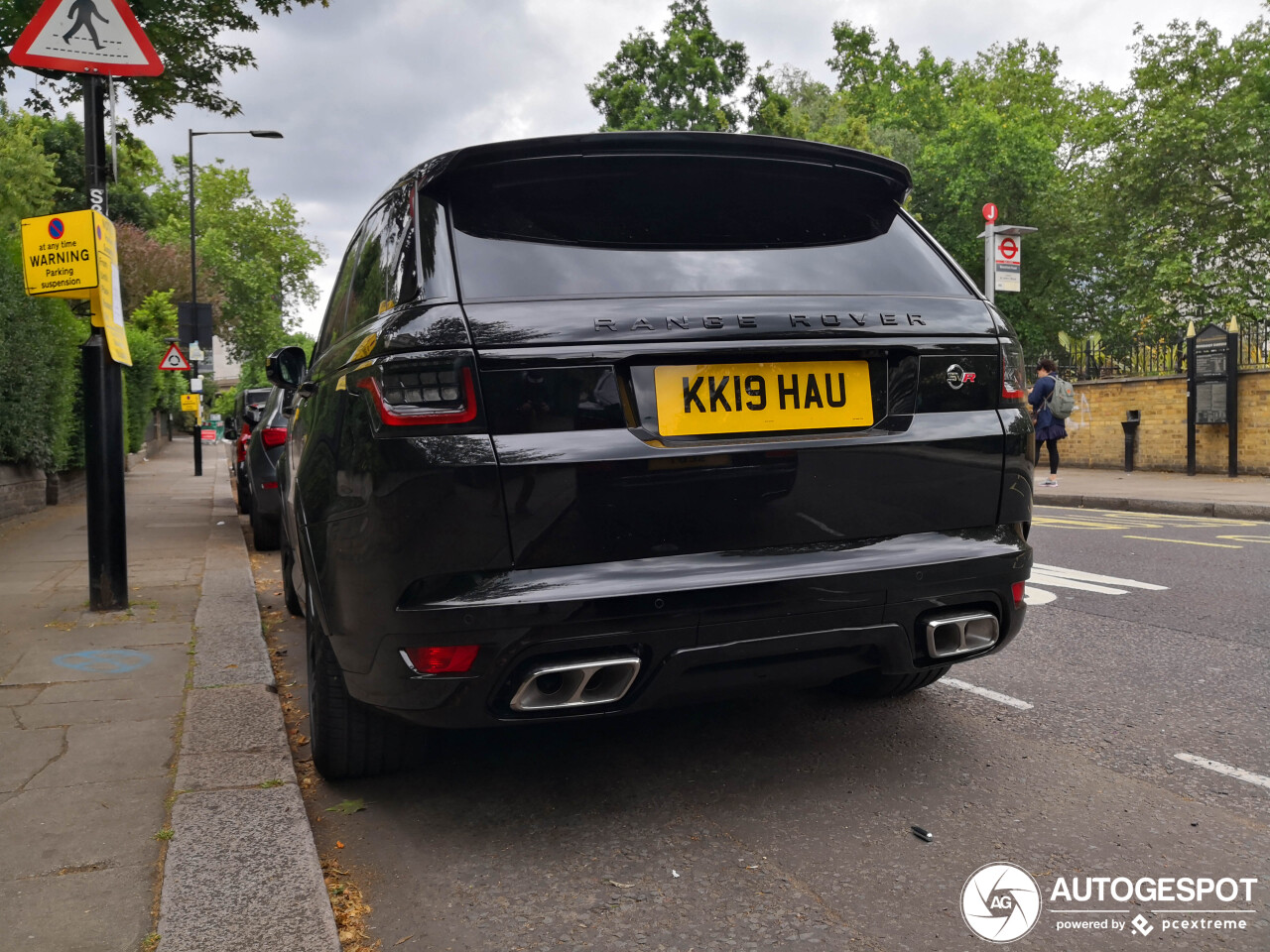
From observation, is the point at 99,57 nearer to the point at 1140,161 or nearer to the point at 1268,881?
the point at 1268,881

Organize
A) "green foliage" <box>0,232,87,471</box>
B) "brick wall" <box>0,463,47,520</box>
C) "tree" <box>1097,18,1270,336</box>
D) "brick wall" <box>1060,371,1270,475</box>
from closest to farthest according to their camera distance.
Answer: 1. "green foliage" <box>0,232,87,471</box>
2. "brick wall" <box>0,463,47,520</box>
3. "brick wall" <box>1060,371,1270,475</box>
4. "tree" <box>1097,18,1270,336</box>

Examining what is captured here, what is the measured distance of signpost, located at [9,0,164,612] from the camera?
5.93 m

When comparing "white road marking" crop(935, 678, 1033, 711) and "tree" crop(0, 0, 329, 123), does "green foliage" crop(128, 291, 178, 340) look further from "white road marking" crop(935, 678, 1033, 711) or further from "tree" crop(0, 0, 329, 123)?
"white road marking" crop(935, 678, 1033, 711)

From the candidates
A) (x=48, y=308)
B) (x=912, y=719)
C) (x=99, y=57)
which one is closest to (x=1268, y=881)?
(x=912, y=719)

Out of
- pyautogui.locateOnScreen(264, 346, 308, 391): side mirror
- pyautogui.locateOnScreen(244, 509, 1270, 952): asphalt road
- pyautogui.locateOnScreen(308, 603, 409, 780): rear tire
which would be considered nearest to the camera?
pyautogui.locateOnScreen(244, 509, 1270, 952): asphalt road

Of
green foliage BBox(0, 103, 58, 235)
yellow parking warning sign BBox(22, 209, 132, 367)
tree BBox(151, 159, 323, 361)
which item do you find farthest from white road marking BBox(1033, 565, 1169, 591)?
tree BBox(151, 159, 323, 361)

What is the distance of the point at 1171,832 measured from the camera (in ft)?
9.27

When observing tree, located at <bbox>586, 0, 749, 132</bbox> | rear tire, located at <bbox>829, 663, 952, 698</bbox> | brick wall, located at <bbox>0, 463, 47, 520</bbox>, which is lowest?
rear tire, located at <bbox>829, 663, 952, 698</bbox>

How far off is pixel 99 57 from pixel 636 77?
42.0 metres

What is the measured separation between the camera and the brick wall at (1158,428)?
16359 millimetres

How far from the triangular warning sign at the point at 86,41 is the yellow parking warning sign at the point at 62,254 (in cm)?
80

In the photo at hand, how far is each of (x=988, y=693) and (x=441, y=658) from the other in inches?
96.1

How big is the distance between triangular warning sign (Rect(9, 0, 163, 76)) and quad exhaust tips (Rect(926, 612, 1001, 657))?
5310 millimetres

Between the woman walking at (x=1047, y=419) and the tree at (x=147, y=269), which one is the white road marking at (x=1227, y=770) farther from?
the tree at (x=147, y=269)
